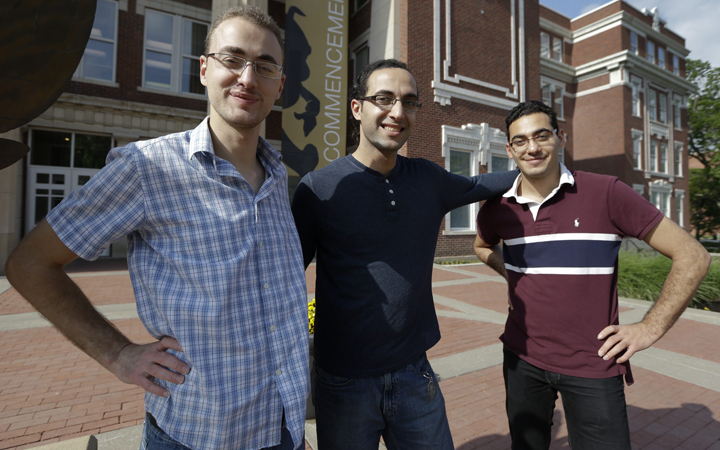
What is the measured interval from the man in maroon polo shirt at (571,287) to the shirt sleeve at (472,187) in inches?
3.9

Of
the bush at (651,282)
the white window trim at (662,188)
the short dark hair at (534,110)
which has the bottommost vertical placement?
the bush at (651,282)

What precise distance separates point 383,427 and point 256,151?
A: 1344 millimetres

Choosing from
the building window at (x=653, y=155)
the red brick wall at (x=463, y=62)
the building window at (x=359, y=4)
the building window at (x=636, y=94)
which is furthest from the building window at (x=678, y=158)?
the building window at (x=359, y=4)

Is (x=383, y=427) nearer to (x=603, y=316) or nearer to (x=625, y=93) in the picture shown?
(x=603, y=316)

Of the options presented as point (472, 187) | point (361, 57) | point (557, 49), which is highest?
point (557, 49)

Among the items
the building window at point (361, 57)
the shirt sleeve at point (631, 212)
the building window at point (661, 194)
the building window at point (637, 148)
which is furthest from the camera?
the building window at point (661, 194)

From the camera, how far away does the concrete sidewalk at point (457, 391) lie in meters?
3.07

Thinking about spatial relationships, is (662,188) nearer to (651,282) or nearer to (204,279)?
(651,282)

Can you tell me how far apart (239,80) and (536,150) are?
1572 mm

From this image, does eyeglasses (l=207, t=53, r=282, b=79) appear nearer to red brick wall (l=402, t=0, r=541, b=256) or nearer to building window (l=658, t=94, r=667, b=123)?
red brick wall (l=402, t=0, r=541, b=256)

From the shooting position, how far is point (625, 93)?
24828 mm

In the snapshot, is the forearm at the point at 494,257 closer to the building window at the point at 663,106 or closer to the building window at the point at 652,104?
the building window at the point at 652,104

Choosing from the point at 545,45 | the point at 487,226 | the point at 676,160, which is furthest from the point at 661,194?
the point at 487,226

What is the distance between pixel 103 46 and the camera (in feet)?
45.0
